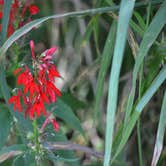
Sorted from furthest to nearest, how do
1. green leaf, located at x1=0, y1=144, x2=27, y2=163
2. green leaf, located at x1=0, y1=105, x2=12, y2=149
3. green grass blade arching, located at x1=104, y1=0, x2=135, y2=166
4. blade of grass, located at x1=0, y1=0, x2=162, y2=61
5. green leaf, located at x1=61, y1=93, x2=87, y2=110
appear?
green leaf, located at x1=61, y1=93, x2=87, y2=110 < green leaf, located at x1=0, y1=105, x2=12, y2=149 < green leaf, located at x1=0, y1=144, x2=27, y2=163 < blade of grass, located at x1=0, y1=0, x2=162, y2=61 < green grass blade arching, located at x1=104, y1=0, x2=135, y2=166

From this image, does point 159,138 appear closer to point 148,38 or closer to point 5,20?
point 148,38

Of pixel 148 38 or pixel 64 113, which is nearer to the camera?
pixel 148 38

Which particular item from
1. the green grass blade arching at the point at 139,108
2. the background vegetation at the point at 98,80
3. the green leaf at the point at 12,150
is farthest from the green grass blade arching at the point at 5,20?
the green grass blade arching at the point at 139,108

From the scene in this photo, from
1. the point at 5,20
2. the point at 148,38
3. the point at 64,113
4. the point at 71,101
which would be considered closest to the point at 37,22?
the point at 5,20

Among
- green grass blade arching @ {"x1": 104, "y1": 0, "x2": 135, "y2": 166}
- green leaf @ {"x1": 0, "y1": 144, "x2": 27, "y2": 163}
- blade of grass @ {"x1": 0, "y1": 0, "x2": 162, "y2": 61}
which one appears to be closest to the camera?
green grass blade arching @ {"x1": 104, "y1": 0, "x2": 135, "y2": 166}

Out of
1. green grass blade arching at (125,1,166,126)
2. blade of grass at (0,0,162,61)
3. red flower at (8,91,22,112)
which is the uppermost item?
blade of grass at (0,0,162,61)

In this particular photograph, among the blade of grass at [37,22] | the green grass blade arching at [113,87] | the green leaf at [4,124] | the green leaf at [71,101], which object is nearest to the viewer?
the green grass blade arching at [113,87]

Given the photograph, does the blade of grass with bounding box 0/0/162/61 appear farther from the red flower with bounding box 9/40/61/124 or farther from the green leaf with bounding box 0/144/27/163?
the green leaf with bounding box 0/144/27/163

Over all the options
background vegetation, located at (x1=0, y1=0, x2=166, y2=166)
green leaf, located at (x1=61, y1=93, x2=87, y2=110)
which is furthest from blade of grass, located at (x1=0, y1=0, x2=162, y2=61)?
green leaf, located at (x1=61, y1=93, x2=87, y2=110)

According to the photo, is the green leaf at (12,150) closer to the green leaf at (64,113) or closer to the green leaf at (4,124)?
the green leaf at (4,124)

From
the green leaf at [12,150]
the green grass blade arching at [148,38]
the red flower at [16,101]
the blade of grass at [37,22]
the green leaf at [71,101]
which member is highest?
the blade of grass at [37,22]
